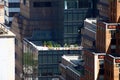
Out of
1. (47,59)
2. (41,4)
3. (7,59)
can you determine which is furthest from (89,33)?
(7,59)

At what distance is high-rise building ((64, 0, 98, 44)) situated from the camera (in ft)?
567

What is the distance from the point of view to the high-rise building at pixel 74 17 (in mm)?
172875

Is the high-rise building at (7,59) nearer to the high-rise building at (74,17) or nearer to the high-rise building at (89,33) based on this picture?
the high-rise building at (89,33)

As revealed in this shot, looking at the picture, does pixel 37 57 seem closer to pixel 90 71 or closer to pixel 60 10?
pixel 60 10

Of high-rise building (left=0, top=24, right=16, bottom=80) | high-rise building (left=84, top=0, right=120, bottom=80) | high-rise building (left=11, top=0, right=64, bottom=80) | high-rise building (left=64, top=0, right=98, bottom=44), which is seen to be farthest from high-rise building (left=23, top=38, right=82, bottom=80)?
high-rise building (left=0, top=24, right=16, bottom=80)

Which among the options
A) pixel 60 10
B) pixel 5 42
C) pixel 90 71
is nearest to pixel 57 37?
pixel 60 10

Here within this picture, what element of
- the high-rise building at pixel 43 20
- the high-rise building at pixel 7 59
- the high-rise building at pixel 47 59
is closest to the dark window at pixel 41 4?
the high-rise building at pixel 43 20

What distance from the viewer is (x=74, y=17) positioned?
17262 centimetres

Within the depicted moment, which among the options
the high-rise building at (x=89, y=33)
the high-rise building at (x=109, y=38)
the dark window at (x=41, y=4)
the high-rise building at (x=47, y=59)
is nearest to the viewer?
the high-rise building at (x=109, y=38)

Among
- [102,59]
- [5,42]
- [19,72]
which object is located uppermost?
[5,42]

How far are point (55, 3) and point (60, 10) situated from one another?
171 inches

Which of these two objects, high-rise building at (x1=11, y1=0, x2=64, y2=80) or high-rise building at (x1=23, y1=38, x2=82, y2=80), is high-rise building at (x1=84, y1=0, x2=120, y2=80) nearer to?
high-rise building at (x1=23, y1=38, x2=82, y2=80)

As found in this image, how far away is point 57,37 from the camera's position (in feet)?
589

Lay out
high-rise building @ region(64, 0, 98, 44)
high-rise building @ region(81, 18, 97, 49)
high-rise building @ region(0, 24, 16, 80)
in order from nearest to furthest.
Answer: high-rise building @ region(0, 24, 16, 80) → high-rise building @ region(81, 18, 97, 49) → high-rise building @ region(64, 0, 98, 44)
